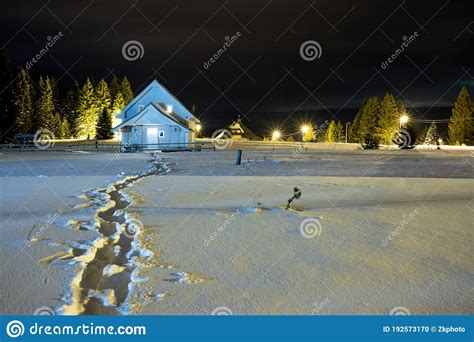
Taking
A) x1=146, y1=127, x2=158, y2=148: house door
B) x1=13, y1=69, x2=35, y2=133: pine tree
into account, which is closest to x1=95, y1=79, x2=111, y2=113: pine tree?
x1=13, y1=69, x2=35, y2=133: pine tree

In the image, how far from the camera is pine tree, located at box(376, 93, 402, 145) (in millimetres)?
74875

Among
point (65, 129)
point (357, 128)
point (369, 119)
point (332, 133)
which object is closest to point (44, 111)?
point (65, 129)

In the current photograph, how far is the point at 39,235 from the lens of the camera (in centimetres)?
702

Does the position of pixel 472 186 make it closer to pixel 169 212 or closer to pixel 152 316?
pixel 169 212

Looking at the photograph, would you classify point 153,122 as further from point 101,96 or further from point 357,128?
point 357,128

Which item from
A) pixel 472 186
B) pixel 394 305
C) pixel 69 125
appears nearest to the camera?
pixel 394 305

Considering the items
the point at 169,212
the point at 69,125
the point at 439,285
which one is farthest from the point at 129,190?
the point at 69,125

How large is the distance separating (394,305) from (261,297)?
1.35m

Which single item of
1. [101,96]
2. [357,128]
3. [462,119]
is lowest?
[101,96]
